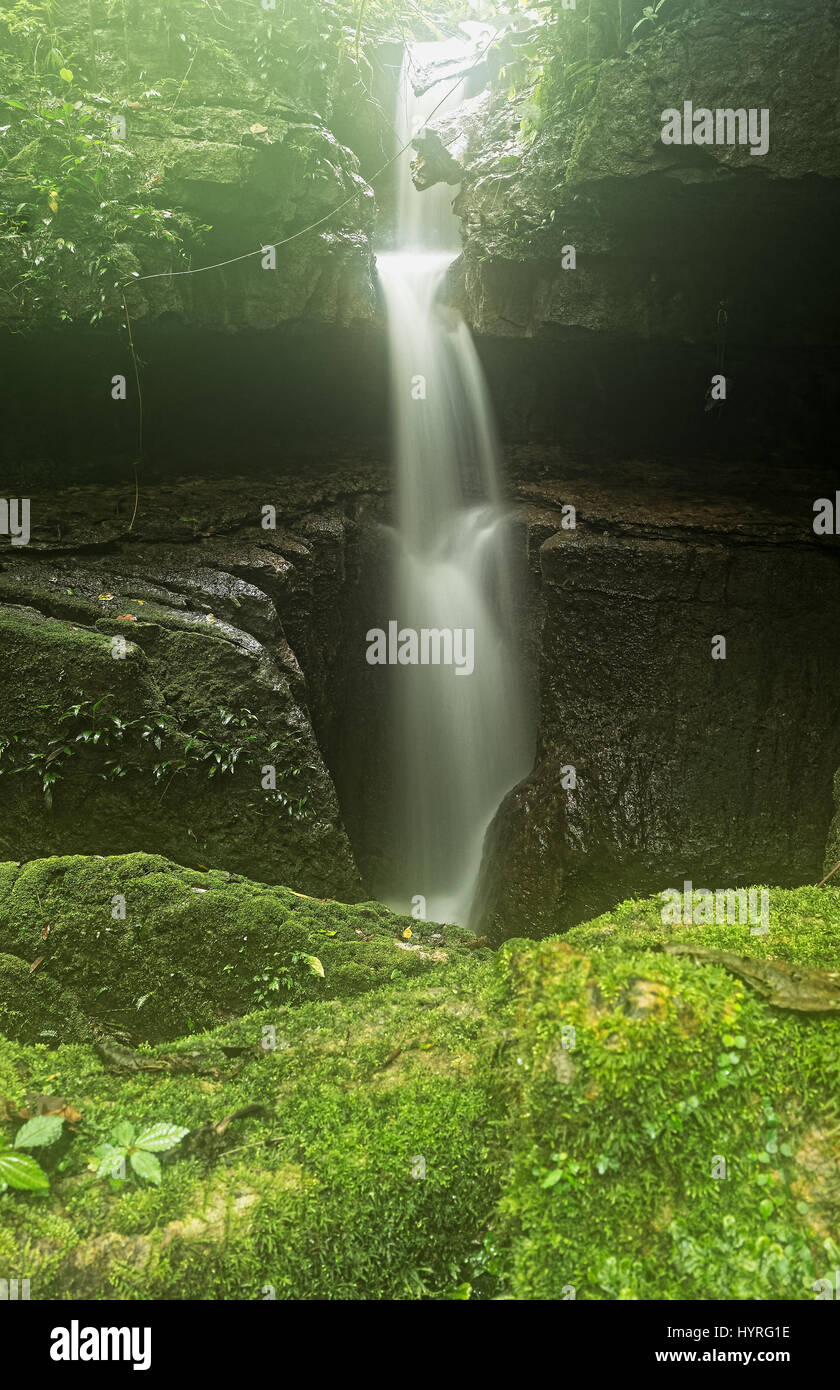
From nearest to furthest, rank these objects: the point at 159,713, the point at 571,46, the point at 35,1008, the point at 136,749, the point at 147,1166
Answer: the point at 147,1166, the point at 35,1008, the point at 136,749, the point at 159,713, the point at 571,46

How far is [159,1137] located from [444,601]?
6.62 m

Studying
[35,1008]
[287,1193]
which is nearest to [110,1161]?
[287,1193]

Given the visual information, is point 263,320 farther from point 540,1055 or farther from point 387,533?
point 540,1055

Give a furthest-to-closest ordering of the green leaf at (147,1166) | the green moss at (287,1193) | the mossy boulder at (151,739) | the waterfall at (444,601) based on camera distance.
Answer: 1. the waterfall at (444,601)
2. the mossy boulder at (151,739)
3. the green leaf at (147,1166)
4. the green moss at (287,1193)

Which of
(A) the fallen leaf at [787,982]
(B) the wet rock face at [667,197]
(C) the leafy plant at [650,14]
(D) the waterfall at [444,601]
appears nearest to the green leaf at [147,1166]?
(A) the fallen leaf at [787,982]

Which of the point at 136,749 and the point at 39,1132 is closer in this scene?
the point at 39,1132

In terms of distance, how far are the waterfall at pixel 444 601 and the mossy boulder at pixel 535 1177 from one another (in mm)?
5550

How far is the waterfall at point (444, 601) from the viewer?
320 inches

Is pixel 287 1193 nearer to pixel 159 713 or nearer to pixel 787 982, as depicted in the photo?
pixel 787 982

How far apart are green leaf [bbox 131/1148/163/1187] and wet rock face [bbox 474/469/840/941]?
13.9 ft

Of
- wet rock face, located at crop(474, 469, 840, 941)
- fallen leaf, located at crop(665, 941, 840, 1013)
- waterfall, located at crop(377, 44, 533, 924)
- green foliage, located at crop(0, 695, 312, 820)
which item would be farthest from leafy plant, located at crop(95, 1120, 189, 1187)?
waterfall, located at crop(377, 44, 533, 924)

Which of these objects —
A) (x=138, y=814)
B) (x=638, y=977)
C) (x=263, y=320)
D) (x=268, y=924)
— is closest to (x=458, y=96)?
(x=263, y=320)

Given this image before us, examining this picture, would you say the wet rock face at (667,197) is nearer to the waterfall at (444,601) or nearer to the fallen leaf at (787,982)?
the waterfall at (444,601)

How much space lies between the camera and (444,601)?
327 inches
